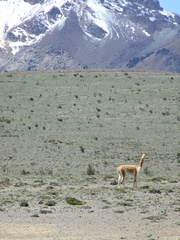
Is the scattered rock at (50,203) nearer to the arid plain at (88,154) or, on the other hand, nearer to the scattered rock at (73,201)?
the arid plain at (88,154)

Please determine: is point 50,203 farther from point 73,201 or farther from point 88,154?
point 88,154

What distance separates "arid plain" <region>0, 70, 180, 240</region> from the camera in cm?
1491

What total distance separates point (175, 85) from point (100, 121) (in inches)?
741

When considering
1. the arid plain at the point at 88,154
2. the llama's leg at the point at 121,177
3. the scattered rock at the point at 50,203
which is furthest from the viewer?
the llama's leg at the point at 121,177

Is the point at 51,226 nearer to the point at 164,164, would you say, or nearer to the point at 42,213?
the point at 42,213

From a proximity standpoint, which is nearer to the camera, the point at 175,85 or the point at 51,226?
the point at 51,226

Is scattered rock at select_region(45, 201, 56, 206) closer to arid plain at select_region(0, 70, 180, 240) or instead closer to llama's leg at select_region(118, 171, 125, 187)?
arid plain at select_region(0, 70, 180, 240)

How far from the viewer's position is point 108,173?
24.8 metres

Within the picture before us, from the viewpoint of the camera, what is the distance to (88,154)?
29.2 m

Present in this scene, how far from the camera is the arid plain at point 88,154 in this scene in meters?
14.9

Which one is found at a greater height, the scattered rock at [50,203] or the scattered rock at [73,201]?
the scattered rock at [73,201]

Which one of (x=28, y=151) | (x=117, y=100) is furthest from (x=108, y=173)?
(x=117, y=100)

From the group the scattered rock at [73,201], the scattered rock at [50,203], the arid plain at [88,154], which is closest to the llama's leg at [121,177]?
the arid plain at [88,154]

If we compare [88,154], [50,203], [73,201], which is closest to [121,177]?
[73,201]
